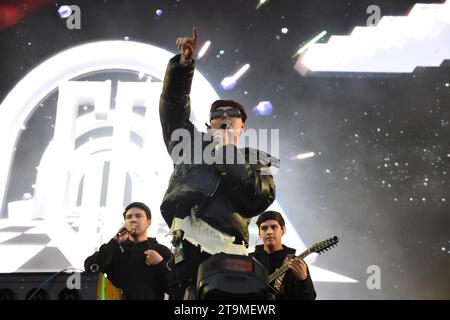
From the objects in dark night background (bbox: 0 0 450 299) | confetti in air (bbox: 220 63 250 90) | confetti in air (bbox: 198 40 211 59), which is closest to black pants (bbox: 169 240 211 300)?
dark night background (bbox: 0 0 450 299)

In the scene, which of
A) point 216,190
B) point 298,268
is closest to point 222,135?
point 216,190

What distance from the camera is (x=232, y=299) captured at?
1173 mm

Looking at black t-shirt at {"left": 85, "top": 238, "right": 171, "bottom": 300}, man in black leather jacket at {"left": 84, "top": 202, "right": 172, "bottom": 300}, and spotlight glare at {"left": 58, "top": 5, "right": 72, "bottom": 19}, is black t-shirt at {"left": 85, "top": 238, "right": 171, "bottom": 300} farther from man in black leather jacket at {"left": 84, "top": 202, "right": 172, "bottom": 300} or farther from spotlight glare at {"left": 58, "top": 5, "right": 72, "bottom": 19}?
spotlight glare at {"left": 58, "top": 5, "right": 72, "bottom": 19}

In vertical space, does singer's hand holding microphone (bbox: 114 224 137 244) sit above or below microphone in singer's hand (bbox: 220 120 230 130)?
below

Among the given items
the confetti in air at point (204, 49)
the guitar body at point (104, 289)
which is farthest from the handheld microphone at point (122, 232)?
the confetti in air at point (204, 49)

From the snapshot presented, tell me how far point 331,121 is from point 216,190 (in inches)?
112

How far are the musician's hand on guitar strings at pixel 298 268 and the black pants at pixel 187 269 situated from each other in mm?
1049

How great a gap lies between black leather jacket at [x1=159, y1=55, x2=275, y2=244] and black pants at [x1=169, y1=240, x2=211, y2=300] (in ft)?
0.38

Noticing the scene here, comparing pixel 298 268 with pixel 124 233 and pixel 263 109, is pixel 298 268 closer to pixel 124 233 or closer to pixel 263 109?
pixel 124 233

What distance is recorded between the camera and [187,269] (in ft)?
5.25

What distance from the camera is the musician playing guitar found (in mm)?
2492

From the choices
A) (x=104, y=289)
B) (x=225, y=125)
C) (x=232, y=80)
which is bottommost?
(x=104, y=289)

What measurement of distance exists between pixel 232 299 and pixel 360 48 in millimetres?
3848

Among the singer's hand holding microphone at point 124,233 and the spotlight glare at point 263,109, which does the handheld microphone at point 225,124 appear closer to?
the singer's hand holding microphone at point 124,233
